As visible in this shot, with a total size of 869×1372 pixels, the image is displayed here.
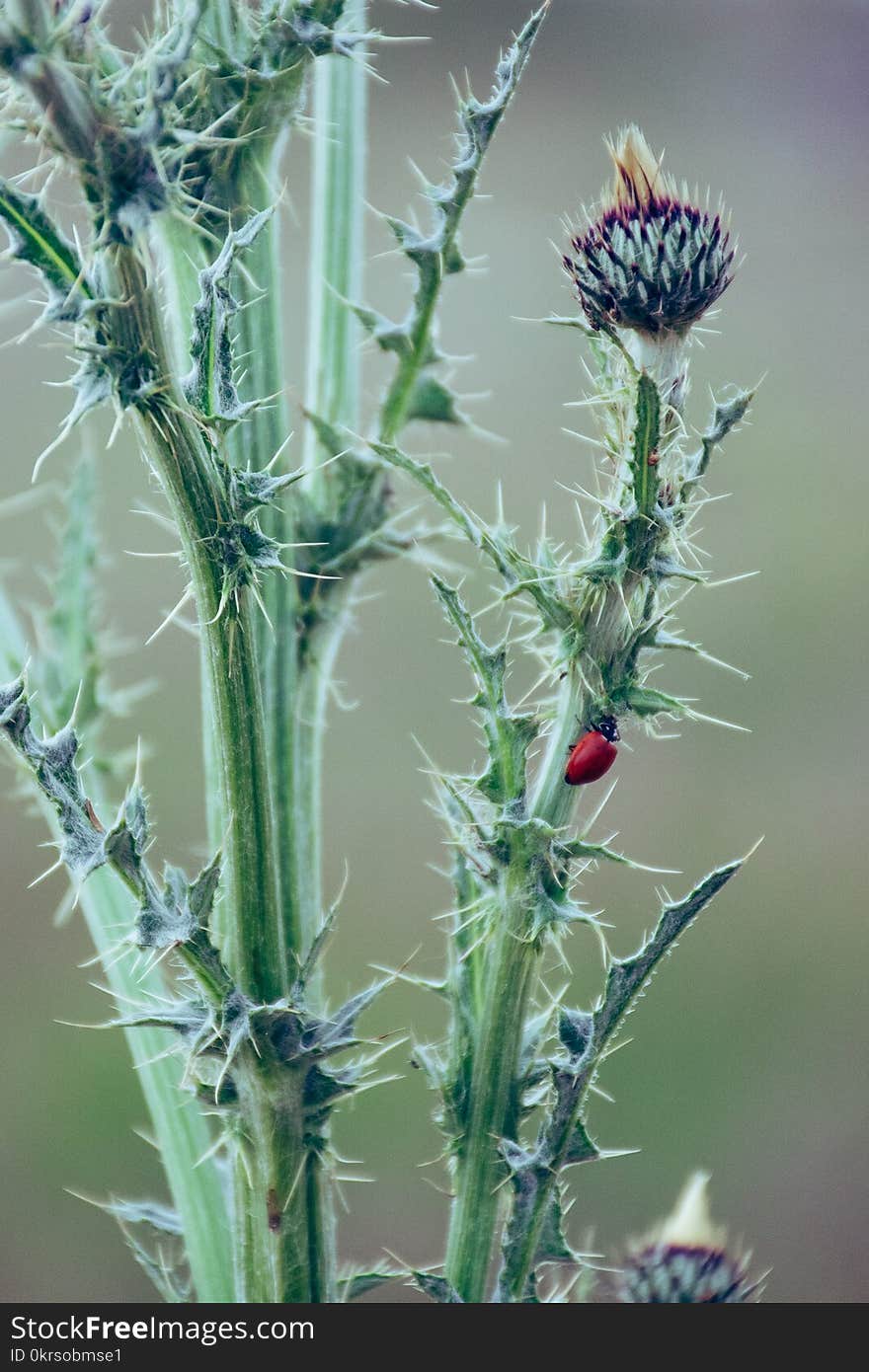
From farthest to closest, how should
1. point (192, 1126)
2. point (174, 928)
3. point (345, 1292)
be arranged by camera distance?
point (192, 1126) → point (345, 1292) → point (174, 928)

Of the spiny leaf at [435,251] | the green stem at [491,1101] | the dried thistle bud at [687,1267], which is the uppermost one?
the spiny leaf at [435,251]

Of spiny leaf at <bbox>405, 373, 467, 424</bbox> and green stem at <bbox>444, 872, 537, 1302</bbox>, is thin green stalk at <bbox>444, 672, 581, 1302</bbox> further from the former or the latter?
spiny leaf at <bbox>405, 373, 467, 424</bbox>

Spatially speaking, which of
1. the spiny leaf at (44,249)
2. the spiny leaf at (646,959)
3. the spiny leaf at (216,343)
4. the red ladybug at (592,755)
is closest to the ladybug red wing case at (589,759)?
the red ladybug at (592,755)

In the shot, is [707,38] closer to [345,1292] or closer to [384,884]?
[384,884]

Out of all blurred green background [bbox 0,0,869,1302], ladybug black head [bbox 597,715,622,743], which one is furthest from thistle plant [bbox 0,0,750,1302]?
blurred green background [bbox 0,0,869,1302]

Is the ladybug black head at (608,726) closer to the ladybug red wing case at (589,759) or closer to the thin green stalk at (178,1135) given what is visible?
the ladybug red wing case at (589,759)

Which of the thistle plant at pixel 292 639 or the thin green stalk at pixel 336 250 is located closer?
the thistle plant at pixel 292 639
